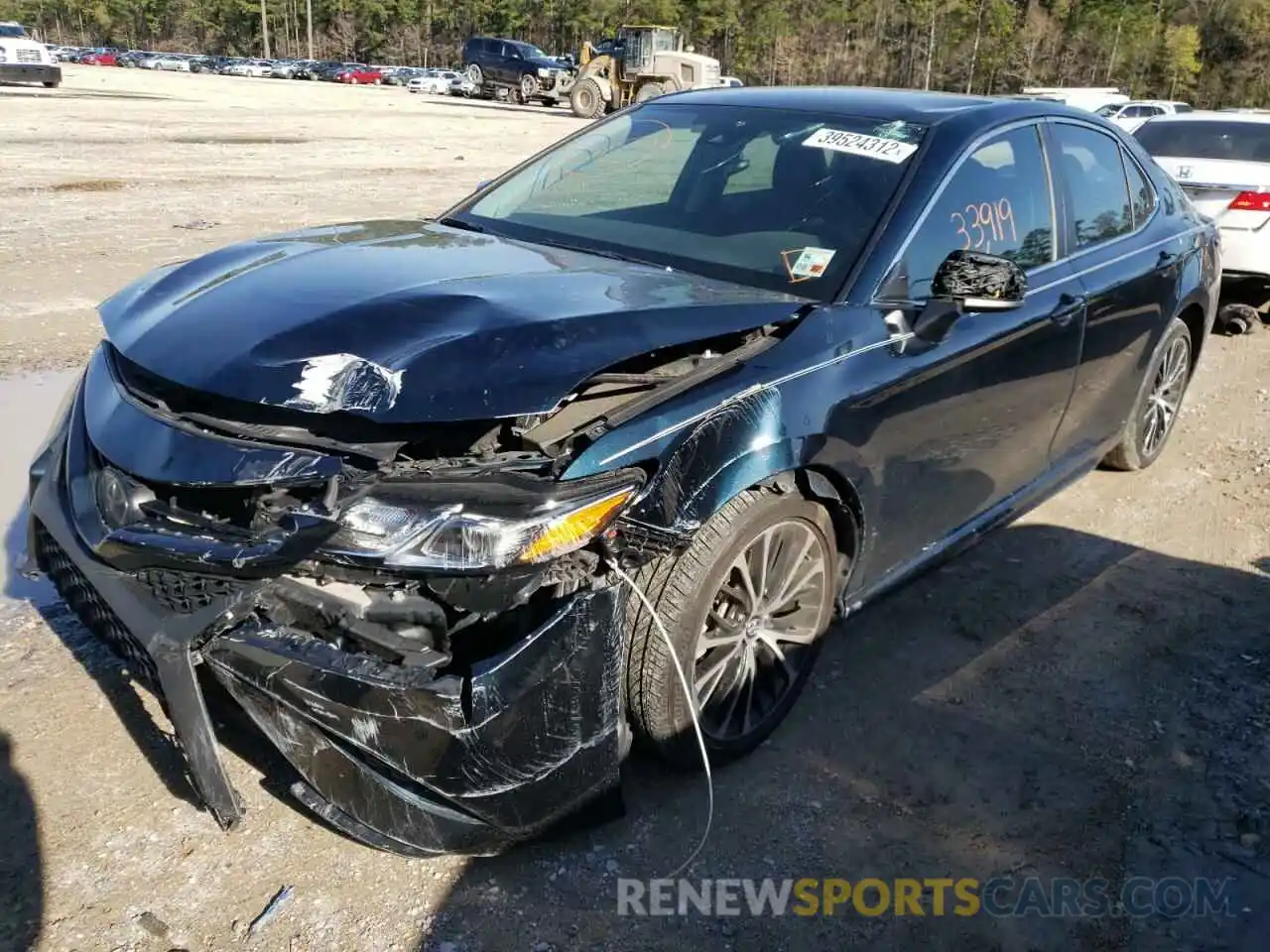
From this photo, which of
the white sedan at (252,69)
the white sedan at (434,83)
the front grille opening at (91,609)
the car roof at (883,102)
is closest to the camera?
the front grille opening at (91,609)

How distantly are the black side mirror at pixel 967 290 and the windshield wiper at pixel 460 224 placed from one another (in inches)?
62.1

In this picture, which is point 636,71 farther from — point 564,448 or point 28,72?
point 564,448

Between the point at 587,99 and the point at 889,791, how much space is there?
3288 centimetres

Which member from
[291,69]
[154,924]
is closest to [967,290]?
[154,924]

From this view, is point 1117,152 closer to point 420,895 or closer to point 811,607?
point 811,607

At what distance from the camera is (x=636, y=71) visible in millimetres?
31328

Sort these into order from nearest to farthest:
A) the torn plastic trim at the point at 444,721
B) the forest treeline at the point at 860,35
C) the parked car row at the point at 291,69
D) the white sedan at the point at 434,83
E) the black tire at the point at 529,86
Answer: the torn plastic trim at the point at 444,721
the black tire at the point at 529,86
the white sedan at the point at 434,83
the parked car row at the point at 291,69
the forest treeline at the point at 860,35

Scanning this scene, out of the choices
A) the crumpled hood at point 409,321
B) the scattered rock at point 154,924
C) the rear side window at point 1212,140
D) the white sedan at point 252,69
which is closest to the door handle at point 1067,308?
the crumpled hood at point 409,321

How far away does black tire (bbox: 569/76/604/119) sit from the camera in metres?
32.6

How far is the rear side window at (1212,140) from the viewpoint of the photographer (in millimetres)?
8719

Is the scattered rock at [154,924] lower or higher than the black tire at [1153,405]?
lower

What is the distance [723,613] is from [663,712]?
13.0 inches

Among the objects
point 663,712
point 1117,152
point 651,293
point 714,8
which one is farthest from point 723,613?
point 714,8

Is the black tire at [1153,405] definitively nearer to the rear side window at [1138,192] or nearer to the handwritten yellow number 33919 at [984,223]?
the rear side window at [1138,192]
